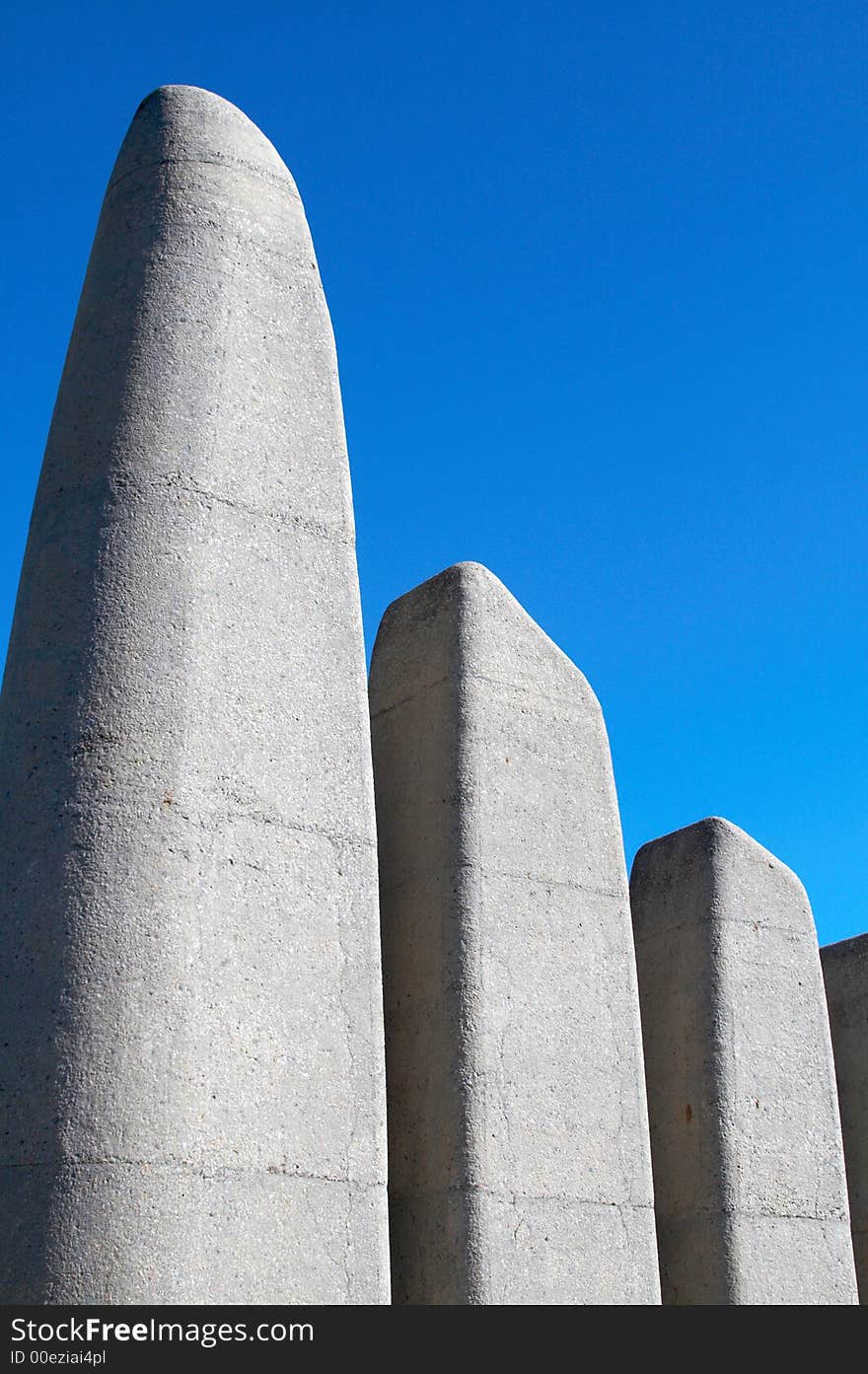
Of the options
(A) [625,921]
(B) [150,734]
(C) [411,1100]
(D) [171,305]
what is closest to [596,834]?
(A) [625,921]

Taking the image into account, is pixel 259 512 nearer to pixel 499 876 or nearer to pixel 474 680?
pixel 474 680

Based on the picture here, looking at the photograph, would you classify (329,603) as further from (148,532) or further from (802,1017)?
(802,1017)

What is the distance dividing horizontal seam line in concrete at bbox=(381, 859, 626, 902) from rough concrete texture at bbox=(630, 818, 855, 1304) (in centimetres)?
101

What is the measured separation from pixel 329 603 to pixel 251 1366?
2.48 m

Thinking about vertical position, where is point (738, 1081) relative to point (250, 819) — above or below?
below

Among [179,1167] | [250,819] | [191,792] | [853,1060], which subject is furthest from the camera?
[853,1060]

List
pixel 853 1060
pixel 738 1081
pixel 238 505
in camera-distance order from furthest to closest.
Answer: pixel 853 1060 < pixel 738 1081 < pixel 238 505

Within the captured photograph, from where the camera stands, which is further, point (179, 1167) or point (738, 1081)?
point (738, 1081)


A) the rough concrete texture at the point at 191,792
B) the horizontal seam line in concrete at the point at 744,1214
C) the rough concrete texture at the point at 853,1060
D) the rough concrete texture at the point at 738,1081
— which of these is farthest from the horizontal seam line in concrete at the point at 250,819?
the rough concrete texture at the point at 853,1060

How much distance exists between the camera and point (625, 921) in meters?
6.43

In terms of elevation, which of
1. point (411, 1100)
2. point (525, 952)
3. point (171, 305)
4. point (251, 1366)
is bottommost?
point (251, 1366)

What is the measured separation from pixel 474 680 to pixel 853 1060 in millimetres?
3749

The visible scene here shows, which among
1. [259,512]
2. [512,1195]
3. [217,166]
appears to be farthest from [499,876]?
[217,166]

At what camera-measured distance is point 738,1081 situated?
6938 mm
